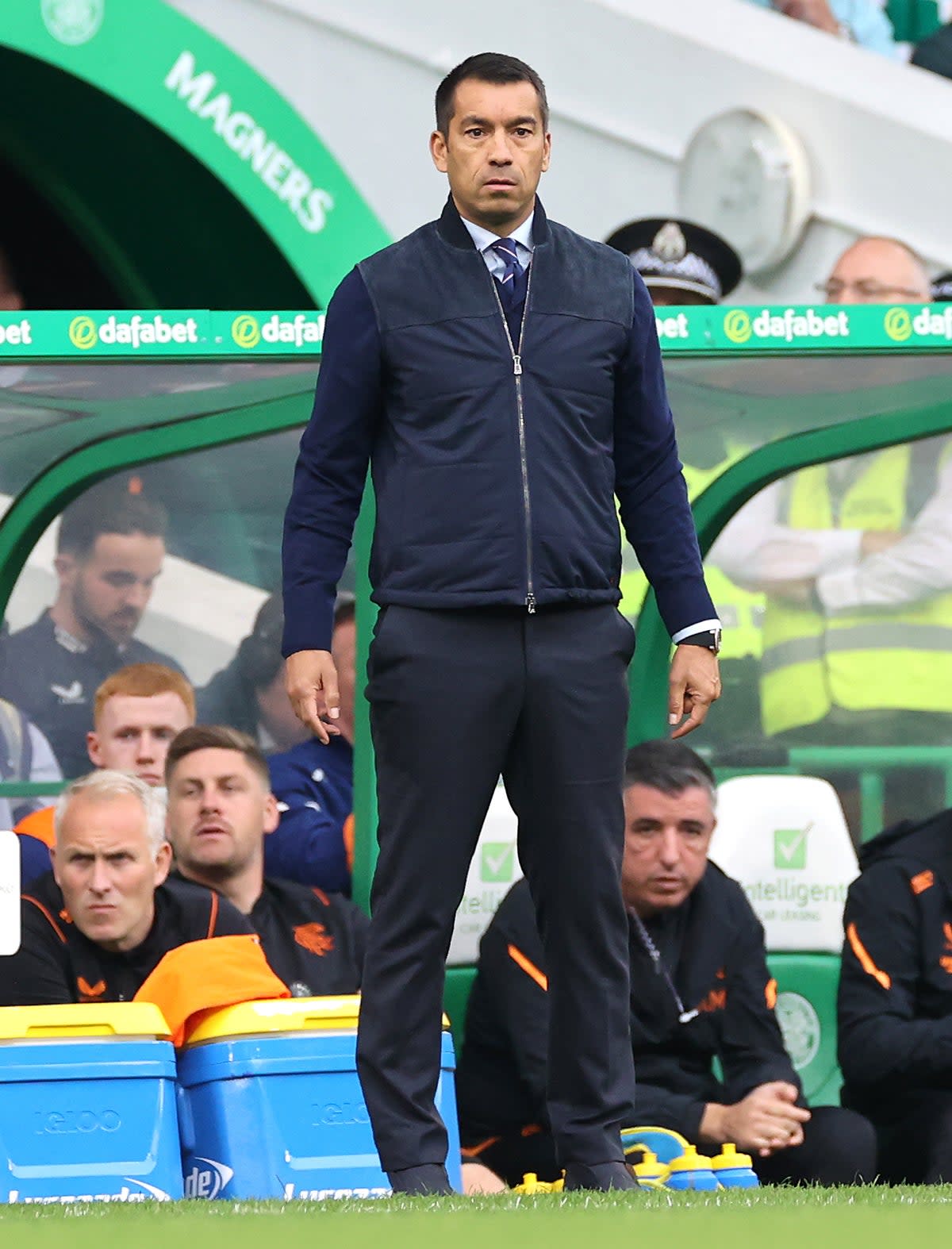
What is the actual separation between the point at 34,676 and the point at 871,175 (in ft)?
10.8

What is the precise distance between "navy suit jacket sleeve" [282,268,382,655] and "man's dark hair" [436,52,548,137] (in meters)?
0.27

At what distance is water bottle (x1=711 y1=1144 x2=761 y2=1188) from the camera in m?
4.82

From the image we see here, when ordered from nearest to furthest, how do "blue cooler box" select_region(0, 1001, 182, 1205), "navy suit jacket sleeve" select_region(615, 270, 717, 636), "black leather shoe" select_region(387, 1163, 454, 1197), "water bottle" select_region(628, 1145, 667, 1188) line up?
"black leather shoe" select_region(387, 1163, 454, 1197)
"navy suit jacket sleeve" select_region(615, 270, 717, 636)
"blue cooler box" select_region(0, 1001, 182, 1205)
"water bottle" select_region(628, 1145, 667, 1188)

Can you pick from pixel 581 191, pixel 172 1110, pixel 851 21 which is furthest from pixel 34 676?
pixel 851 21

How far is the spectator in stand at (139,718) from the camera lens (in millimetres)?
5695

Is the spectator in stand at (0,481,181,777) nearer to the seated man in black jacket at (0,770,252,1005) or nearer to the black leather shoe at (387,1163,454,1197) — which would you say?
the seated man in black jacket at (0,770,252,1005)

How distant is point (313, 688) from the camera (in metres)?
3.67

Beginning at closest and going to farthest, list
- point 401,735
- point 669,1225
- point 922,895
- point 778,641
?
point 669,1225 → point 401,735 → point 922,895 → point 778,641

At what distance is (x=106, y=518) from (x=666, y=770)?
4.51 feet

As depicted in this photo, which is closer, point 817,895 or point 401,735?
point 401,735

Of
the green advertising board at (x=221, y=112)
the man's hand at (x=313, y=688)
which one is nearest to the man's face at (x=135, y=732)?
the green advertising board at (x=221, y=112)

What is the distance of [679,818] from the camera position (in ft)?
18.1

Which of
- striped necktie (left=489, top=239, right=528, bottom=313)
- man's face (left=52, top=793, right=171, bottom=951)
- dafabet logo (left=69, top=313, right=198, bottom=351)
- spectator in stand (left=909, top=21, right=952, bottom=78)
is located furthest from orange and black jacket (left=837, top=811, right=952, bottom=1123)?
spectator in stand (left=909, top=21, right=952, bottom=78)

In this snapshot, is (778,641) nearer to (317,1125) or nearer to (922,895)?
(922,895)
